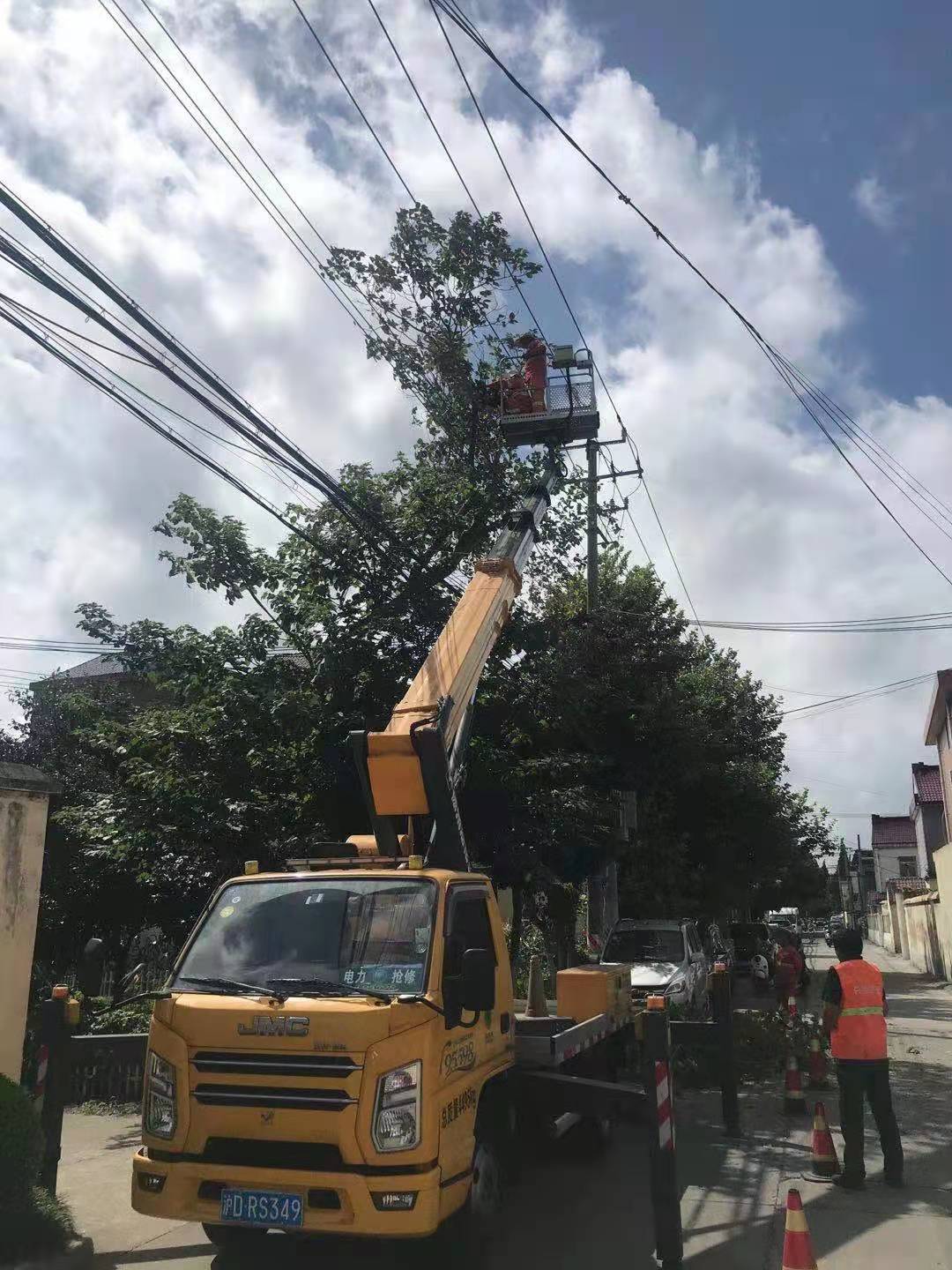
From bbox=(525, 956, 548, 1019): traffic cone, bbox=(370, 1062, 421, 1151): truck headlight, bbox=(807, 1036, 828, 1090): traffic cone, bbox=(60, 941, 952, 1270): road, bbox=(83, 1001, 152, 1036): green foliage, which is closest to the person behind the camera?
bbox=(370, 1062, 421, 1151): truck headlight

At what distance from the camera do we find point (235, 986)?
5316 mm

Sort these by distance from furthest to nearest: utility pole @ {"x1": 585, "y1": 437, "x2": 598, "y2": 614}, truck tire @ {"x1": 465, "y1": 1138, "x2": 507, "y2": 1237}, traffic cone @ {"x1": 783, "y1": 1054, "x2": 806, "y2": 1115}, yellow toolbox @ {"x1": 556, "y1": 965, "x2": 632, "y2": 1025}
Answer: utility pole @ {"x1": 585, "y1": 437, "x2": 598, "y2": 614}
traffic cone @ {"x1": 783, "y1": 1054, "x2": 806, "y2": 1115}
yellow toolbox @ {"x1": 556, "y1": 965, "x2": 632, "y2": 1025}
truck tire @ {"x1": 465, "y1": 1138, "x2": 507, "y2": 1237}

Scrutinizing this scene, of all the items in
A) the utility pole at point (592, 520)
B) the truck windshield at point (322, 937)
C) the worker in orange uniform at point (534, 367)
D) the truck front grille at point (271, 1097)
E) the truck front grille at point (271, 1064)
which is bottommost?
the truck front grille at point (271, 1097)

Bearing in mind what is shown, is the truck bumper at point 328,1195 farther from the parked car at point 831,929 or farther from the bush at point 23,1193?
the parked car at point 831,929

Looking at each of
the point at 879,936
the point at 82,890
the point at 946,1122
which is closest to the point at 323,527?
the point at 82,890

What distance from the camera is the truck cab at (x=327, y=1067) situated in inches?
185

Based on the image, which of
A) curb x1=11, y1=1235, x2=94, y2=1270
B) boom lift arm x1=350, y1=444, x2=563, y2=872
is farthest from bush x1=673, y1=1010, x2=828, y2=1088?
curb x1=11, y1=1235, x2=94, y2=1270

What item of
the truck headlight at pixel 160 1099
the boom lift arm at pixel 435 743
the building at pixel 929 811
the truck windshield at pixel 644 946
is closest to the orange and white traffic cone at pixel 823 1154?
the boom lift arm at pixel 435 743

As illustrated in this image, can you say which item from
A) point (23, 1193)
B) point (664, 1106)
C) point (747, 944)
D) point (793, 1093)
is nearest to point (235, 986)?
point (23, 1193)

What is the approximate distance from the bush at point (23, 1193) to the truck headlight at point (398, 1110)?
7.19 feet

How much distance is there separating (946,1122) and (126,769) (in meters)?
9.72

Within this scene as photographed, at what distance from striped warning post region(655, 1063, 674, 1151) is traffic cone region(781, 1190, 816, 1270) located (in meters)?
1.05

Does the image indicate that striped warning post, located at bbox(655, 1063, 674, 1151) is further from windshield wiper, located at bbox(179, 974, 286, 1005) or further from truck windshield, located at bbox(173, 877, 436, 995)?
windshield wiper, located at bbox(179, 974, 286, 1005)

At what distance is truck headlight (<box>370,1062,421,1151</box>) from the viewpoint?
4715 mm
